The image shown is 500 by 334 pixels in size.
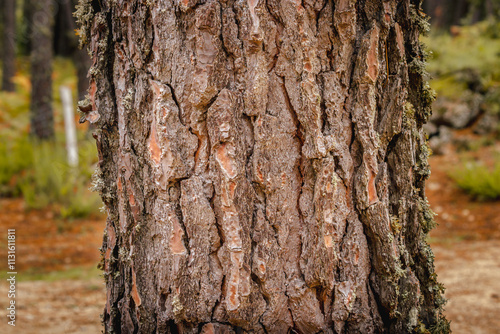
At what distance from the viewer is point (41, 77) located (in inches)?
338

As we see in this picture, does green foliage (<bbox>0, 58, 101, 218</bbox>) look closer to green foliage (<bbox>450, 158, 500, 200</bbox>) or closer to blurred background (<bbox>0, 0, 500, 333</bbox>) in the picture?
blurred background (<bbox>0, 0, 500, 333</bbox>)

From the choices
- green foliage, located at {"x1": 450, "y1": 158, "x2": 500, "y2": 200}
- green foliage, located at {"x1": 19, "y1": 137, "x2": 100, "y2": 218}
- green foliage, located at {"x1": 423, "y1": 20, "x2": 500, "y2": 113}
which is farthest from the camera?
green foliage, located at {"x1": 423, "y1": 20, "x2": 500, "y2": 113}

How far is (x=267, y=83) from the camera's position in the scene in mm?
1230

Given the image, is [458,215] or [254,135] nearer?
[254,135]

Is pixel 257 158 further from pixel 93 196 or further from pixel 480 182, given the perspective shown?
pixel 480 182

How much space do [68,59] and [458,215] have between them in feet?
68.0

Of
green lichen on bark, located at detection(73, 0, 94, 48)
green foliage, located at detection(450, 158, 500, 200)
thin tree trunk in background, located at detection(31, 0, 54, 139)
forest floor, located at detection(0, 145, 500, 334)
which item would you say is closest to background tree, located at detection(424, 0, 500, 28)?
green foliage, located at detection(450, 158, 500, 200)

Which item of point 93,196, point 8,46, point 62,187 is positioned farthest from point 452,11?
point 8,46

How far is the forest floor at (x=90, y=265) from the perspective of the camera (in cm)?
232

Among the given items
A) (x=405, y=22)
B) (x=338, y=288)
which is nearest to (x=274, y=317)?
(x=338, y=288)

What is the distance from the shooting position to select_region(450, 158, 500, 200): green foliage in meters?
5.17

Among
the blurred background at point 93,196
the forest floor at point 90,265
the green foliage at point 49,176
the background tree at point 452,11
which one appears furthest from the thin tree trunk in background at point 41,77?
the background tree at point 452,11

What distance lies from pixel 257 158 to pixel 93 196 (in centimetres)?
508

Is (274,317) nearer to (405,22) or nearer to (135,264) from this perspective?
(135,264)
